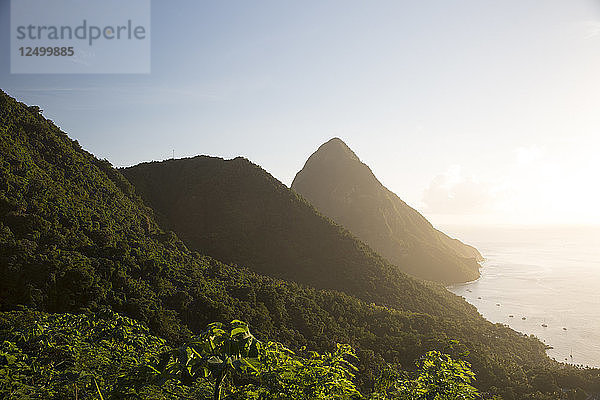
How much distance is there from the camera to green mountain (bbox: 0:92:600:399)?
24.1m

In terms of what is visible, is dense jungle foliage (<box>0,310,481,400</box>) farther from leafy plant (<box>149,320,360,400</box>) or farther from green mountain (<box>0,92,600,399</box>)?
green mountain (<box>0,92,600,399</box>)

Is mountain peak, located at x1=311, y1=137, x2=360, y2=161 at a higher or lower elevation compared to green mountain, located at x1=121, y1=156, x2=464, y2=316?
higher

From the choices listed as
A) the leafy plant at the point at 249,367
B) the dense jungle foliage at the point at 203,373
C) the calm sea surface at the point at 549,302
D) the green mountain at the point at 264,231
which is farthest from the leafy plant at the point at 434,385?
the calm sea surface at the point at 549,302

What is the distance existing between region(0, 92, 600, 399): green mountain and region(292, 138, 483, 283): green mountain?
61345 millimetres

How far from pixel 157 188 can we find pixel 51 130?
887 inches

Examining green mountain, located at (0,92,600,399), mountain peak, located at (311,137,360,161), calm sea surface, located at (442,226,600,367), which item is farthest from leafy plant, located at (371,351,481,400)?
mountain peak, located at (311,137,360,161)

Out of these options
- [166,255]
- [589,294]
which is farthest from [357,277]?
[589,294]

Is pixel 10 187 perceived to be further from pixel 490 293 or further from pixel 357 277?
pixel 490 293

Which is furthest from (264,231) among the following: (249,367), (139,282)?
(249,367)

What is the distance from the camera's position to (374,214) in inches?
4508

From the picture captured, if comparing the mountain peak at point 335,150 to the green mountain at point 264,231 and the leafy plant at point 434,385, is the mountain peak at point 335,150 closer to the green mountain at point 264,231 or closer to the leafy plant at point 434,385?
the green mountain at point 264,231

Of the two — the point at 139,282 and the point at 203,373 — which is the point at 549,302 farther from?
the point at 203,373

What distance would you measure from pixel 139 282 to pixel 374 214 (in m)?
94.3

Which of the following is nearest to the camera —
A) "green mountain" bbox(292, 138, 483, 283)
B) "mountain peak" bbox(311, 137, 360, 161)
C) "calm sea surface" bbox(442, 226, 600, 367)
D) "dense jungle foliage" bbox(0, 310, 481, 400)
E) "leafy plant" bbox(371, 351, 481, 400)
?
"dense jungle foliage" bbox(0, 310, 481, 400)
